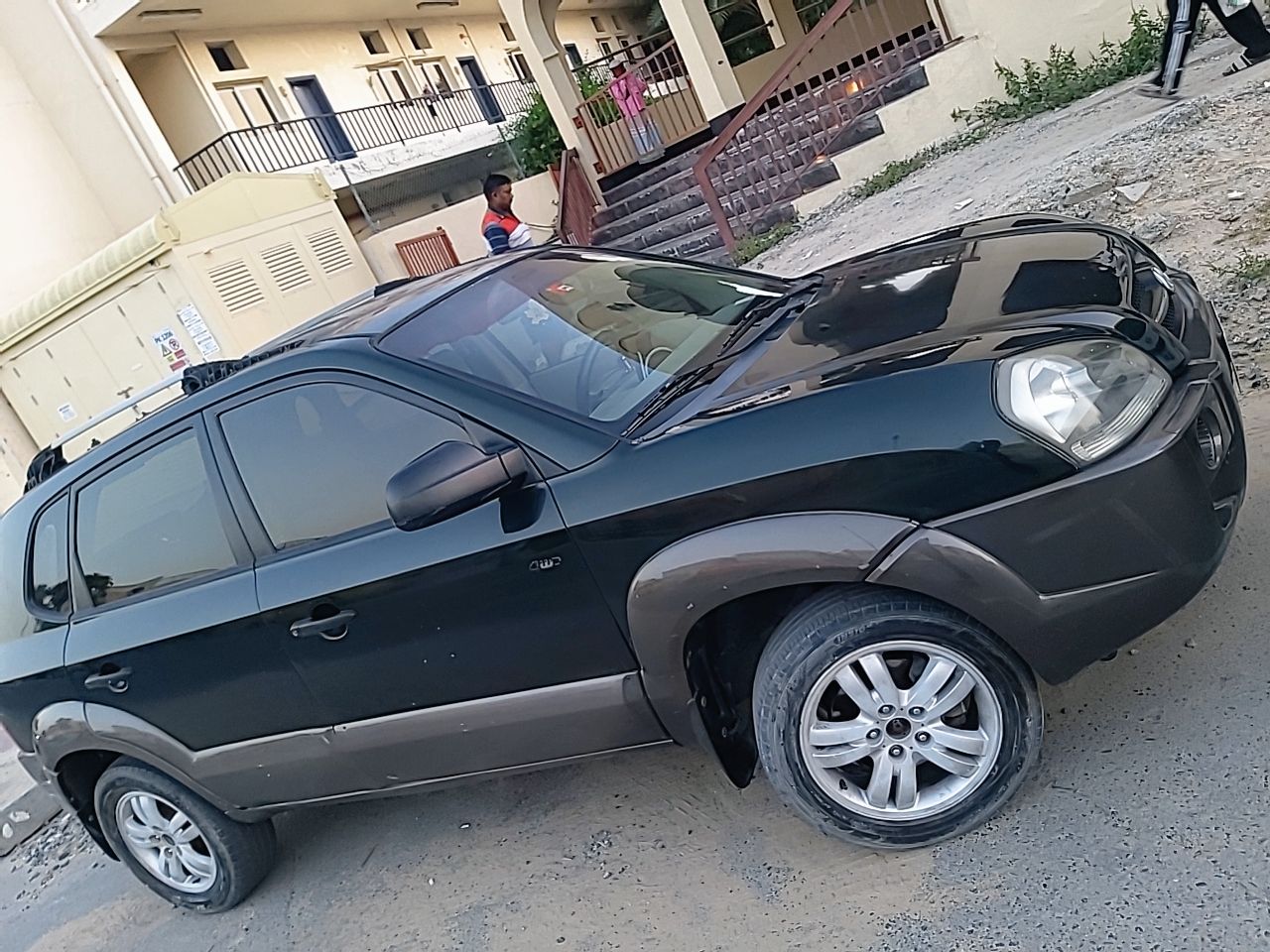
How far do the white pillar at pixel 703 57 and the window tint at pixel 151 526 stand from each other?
476 inches

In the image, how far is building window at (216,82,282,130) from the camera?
18.4 meters

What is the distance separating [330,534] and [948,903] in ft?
6.42

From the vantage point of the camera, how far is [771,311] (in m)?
3.44

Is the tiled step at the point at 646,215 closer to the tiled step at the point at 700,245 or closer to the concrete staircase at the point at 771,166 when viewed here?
the concrete staircase at the point at 771,166

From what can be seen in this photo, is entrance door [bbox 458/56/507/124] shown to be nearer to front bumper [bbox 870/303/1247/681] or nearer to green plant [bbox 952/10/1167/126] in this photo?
green plant [bbox 952/10/1167/126]

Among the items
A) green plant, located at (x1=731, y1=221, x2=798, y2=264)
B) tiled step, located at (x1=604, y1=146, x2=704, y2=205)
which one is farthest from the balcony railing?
green plant, located at (x1=731, y1=221, x2=798, y2=264)

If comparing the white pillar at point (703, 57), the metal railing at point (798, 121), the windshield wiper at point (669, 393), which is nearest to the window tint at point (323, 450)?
the windshield wiper at point (669, 393)

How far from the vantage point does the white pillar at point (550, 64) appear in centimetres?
1552

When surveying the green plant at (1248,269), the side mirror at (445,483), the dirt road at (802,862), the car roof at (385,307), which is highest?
the car roof at (385,307)

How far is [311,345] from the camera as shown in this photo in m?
3.17

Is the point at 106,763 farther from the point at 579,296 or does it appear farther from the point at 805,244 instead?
the point at 805,244

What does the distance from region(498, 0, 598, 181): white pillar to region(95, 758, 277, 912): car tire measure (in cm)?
1326

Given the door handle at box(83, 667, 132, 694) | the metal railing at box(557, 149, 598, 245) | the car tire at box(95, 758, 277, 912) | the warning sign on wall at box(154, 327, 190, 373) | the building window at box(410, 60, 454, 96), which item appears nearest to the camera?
the door handle at box(83, 667, 132, 694)

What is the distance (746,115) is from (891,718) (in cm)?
1024
